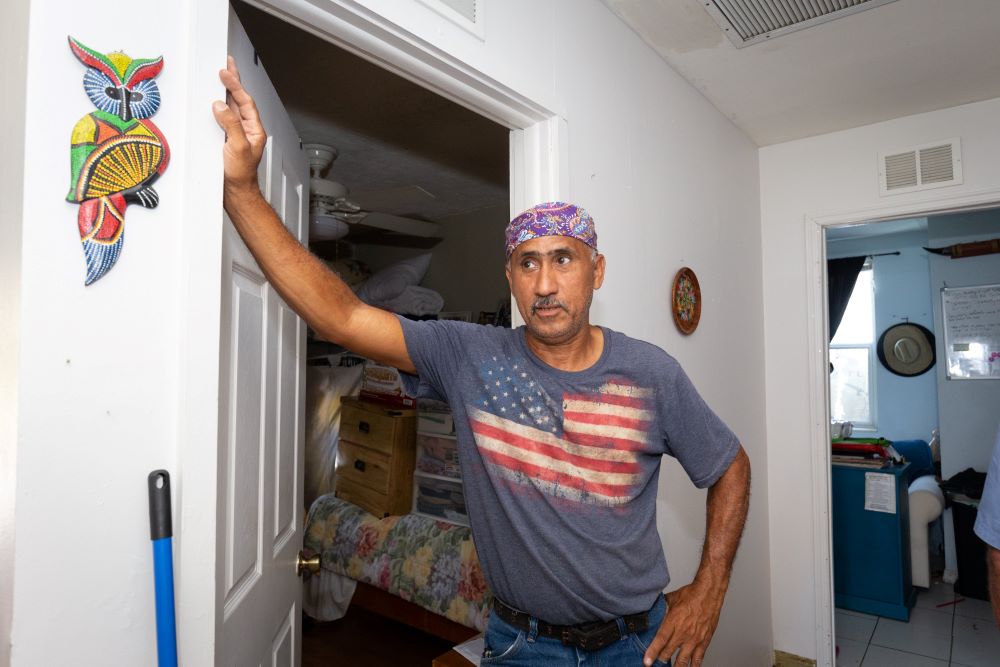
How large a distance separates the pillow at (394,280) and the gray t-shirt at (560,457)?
10.2ft

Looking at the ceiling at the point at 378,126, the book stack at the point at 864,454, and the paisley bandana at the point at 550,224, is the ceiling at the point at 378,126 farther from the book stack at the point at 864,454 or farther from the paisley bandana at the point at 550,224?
the book stack at the point at 864,454

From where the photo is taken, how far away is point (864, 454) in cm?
427

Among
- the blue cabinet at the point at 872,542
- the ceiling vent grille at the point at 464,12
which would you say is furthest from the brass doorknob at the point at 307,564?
the blue cabinet at the point at 872,542

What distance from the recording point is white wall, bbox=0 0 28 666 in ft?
2.44

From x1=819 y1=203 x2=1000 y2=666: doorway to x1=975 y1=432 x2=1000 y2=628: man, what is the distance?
1809 millimetres

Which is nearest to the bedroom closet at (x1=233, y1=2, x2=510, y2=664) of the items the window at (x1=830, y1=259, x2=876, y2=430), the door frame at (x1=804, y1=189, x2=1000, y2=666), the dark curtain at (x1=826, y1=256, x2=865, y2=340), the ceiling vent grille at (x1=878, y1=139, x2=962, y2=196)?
the door frame at (x1=804, y1=189, x2=1000, y2=666)

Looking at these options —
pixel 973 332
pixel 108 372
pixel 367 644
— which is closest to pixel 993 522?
pixel 108 372

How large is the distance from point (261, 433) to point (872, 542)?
13.8 ft

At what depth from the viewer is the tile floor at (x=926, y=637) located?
11.3ft

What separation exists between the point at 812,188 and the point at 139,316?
3299 millimetres

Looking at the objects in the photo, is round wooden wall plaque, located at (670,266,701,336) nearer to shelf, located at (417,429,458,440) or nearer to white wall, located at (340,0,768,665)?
white wall, located at (340,0,768,665)

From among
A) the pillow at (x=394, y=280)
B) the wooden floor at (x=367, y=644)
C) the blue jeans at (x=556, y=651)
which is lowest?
the wooden floor at (x=367, y=644)

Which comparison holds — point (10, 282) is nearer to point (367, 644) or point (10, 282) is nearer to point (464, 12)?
point (464, 12)

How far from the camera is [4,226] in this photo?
2.64 feet
